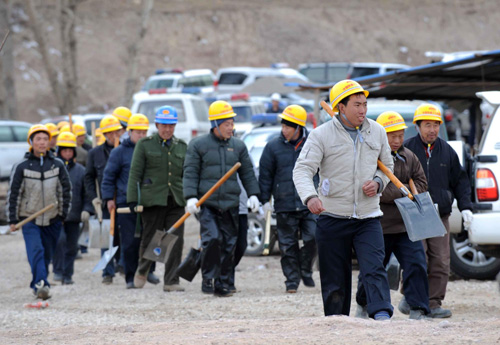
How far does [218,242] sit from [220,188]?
0.57m

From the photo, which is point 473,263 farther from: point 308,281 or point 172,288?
point 172,288

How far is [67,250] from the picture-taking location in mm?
12500

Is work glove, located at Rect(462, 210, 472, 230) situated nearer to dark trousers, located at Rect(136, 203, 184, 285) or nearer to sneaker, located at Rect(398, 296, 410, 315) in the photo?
sneaker, located at Rect(398, 296, 410, 315)

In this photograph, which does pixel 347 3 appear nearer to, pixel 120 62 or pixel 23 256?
pixel 120 62

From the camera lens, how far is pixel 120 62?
5169cm

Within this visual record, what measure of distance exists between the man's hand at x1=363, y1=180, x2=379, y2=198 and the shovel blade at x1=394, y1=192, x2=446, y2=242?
0.41 m

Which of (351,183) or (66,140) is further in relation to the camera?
(66,140)

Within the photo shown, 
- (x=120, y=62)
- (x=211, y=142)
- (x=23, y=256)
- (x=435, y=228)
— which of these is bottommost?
(x=23, y=256)

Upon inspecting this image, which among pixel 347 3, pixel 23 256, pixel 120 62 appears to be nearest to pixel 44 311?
pixel 23 256

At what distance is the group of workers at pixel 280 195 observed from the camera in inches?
284

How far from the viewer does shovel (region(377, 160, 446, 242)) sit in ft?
24.6

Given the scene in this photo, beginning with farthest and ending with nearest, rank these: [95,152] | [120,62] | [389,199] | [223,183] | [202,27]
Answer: [202,27] → [120,62] → [95,152] → [223,183] → [389,199]

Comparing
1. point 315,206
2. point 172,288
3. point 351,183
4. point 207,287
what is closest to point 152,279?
point 172,288

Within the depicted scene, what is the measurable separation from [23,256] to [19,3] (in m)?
39.1
